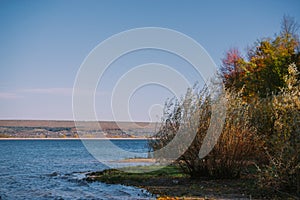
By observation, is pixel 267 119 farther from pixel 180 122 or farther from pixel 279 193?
pixel 279 193

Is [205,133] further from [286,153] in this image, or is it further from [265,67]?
[265,67]

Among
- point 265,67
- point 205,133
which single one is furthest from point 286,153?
point 265,67

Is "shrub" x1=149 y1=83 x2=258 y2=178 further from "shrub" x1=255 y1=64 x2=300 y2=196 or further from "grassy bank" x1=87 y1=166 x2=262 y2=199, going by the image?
"shrub" x1=255 y1=64 x2=300 y2=196

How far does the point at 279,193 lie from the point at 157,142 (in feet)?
20.7

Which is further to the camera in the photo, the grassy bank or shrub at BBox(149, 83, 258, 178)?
shrub at BBox(149, 83, 258, 178)

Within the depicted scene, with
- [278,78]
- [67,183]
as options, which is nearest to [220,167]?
[67,183]

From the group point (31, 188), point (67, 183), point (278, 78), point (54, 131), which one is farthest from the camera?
point (54, 131)

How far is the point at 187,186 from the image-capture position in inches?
642

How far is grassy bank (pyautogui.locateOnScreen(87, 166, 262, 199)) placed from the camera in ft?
46.3

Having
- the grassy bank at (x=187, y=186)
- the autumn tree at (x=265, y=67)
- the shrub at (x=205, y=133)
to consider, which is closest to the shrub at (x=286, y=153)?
the grassy bank at (x=187, y=186)

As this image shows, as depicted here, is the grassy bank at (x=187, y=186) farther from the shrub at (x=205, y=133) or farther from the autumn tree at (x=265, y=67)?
the autumn tree at (x=265, y=67)

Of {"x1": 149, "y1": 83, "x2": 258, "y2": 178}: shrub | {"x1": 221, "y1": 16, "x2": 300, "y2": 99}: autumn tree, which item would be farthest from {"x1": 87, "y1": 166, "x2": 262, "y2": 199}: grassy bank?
{"x1": 221, "y1": 16, "x2": 300, "y2": 99}: autumn tree

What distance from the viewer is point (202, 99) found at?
17688 millimetres

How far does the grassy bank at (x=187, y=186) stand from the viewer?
14.1 metres
